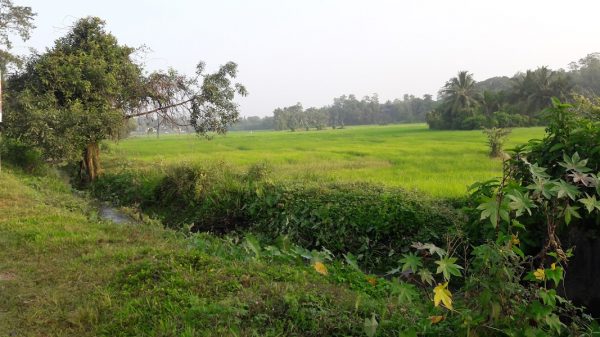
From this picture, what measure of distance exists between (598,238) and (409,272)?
2.63 m

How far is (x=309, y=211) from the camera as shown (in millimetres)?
7664

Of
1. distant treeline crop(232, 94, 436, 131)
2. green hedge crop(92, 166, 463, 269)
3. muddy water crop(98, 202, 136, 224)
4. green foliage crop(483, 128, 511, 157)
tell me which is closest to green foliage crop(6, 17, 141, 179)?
muddy water crop(98, 202, 136, 224)

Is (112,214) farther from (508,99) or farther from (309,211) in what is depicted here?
(508,99)

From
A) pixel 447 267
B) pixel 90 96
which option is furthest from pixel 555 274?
pixel 90 96

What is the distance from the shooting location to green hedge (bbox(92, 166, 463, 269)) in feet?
21.9

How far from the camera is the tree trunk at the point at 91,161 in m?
13.5

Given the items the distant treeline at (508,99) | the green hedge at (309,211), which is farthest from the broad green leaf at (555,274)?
the distant treeline at (508,99)

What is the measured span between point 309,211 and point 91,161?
881 cm

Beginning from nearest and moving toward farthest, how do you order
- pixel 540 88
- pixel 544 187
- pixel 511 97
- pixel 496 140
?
pixel 544 187
pixel 496 140
pixel 540 88
pixel 511 97

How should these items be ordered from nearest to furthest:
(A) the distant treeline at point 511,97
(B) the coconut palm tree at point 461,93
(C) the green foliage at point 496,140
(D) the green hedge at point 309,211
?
(D) the green hedge at point 309,211 < (C) the green foliage at point 496,140 < (A) the distant treeline at point 511,97 < (B) the coconut palm tree at point 461,93

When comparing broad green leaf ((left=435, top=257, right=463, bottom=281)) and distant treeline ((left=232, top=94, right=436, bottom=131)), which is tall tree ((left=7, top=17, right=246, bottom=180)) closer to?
broad green leaf ((left=435, top=257, right=463, bottom=281))

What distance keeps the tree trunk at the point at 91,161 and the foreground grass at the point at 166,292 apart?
818 centimetres

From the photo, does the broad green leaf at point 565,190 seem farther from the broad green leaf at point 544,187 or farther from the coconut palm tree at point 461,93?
the coconut palm tree at point 461,93

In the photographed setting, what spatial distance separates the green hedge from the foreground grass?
7.54 ft
